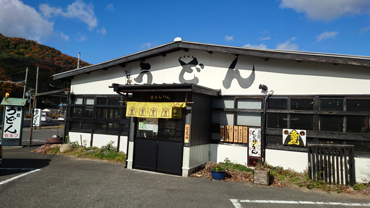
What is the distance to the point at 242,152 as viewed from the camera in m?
8.65

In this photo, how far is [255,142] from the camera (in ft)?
27.7

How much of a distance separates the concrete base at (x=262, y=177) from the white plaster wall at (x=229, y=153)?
142 cm

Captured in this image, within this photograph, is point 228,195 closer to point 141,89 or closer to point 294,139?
point 294,139

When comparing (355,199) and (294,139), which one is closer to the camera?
(355,199)

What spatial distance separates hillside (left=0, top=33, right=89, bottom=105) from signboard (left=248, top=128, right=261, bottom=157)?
45.8m

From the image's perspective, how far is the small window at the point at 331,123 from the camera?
7.49m

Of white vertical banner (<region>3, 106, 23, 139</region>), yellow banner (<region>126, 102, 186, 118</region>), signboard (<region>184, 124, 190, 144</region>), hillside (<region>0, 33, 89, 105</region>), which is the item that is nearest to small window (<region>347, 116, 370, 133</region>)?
signboard (<region>184, 124, 190, 144</region>)

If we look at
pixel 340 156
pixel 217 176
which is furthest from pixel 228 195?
pixel 340 156

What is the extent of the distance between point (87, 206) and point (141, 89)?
448 centimetres

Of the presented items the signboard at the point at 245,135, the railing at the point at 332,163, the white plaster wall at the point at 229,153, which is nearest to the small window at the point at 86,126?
the white plaster wall at the point at 229,153

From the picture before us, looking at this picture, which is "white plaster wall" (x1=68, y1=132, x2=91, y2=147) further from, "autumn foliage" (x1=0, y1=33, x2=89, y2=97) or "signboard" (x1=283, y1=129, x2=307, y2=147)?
"autumn foliage" (x1=0, y1=33, x2=89, y2=97)

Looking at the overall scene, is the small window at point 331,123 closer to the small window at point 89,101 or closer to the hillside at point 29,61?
the small window at point 89,101

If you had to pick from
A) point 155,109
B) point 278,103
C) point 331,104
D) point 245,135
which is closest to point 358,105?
→ point 331,104

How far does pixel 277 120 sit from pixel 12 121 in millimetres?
14363
